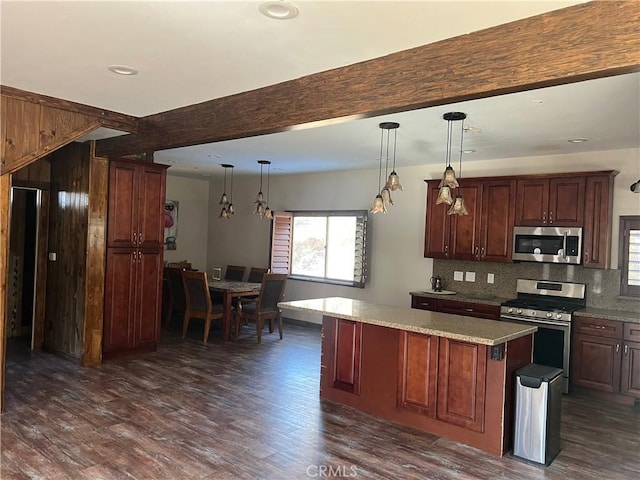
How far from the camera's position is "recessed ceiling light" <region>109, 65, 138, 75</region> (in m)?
3.04

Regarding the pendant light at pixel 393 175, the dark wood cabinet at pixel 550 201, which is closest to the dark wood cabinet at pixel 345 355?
the pendant light at pixel 393 175

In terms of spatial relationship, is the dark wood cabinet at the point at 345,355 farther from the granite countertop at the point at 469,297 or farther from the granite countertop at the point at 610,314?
the granite countertop at the point at 610,314

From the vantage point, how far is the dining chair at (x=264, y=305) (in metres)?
6.47

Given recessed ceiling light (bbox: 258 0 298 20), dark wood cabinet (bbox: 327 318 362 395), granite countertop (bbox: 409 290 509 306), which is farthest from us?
granite countertop (bbox: 409 290 509 306)

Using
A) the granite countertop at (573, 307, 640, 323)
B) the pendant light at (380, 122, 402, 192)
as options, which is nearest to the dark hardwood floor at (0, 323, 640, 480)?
the granite countertop at (573, 307, 640, 323)

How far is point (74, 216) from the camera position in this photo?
5238mm

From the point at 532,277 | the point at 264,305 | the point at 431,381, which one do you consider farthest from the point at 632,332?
the point at 264,305

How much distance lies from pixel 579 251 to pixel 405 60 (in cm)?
339

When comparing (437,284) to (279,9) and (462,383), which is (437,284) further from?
(279,9)

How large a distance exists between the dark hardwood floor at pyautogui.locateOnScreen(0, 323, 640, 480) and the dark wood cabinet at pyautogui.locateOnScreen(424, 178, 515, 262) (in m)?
1.77

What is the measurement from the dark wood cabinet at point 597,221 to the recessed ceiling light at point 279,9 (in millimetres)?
3949

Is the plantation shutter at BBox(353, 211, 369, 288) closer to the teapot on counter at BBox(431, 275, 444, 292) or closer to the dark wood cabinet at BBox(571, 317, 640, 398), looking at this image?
the teapot on counter at BBox(431, 275, 444, 292)

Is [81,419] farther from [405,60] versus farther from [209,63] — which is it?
[405,60]

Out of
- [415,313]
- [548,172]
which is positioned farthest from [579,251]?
[415,313]
